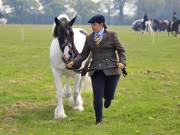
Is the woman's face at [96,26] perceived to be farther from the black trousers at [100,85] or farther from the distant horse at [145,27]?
the distant horse at [145,27]

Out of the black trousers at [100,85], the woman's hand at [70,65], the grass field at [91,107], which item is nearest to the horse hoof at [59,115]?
the grass field at [91,107]

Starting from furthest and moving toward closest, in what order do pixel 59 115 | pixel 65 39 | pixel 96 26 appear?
1. pixel 59 115
2. pixel 65 39
3. pixel 96 26

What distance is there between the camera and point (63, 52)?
8945 mm

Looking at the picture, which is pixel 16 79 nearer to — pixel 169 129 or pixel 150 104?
pixel 150 104

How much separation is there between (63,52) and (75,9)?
4982 inches

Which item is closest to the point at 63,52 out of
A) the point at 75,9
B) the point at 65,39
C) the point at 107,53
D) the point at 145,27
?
the point at 65,39

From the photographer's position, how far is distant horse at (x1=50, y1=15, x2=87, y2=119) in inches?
352

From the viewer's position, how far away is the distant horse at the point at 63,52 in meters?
8.93

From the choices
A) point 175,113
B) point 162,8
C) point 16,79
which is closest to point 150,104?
point 175,113

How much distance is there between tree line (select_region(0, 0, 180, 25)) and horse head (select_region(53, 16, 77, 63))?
110660 millimetres

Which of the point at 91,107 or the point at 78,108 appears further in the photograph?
the point at 91,107

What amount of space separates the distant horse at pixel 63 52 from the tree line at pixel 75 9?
110 meters

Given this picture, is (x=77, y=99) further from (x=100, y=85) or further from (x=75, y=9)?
(x=75, y=9)

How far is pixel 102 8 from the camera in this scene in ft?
491
